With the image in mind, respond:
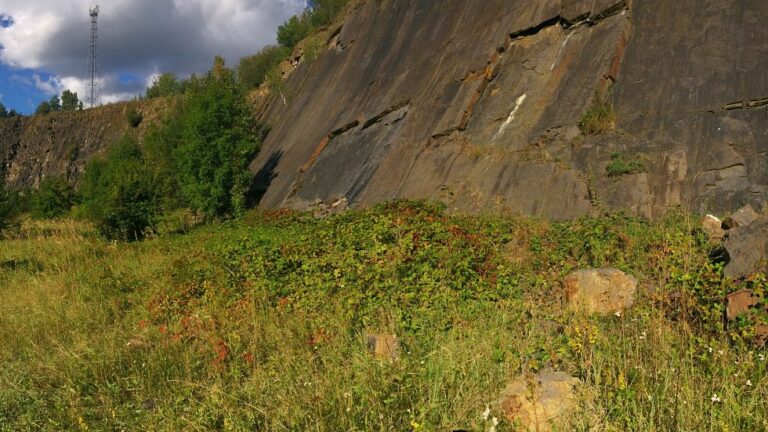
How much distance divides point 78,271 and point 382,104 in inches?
382

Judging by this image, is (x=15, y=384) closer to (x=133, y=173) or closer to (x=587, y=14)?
(x=587, y=14)

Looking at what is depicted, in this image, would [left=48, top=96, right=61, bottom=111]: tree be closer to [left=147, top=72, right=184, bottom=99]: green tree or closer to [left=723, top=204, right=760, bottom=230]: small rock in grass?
[left=147, top=72, right=184, bottom=99]: green tree

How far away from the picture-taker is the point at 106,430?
11.5 ft

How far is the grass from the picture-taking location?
3.16 m

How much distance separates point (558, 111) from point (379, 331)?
738 centimetres

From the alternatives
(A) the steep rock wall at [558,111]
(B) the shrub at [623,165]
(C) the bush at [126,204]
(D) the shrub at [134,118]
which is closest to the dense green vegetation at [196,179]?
(C) the bush at [126,204]

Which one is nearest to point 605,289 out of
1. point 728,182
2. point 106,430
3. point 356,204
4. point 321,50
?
point 728,182

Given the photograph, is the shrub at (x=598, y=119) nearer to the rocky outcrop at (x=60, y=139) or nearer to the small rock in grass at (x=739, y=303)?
the small rock in grass at (x=739, y=303)

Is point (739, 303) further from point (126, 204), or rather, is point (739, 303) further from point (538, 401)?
point (126, 204)

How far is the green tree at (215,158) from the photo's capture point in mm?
18344

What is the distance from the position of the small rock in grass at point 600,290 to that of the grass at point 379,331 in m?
0.19

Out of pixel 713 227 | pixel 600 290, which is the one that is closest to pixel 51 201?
pixel 600 290

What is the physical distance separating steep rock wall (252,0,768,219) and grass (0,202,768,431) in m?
1.15

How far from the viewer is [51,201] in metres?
28.3
